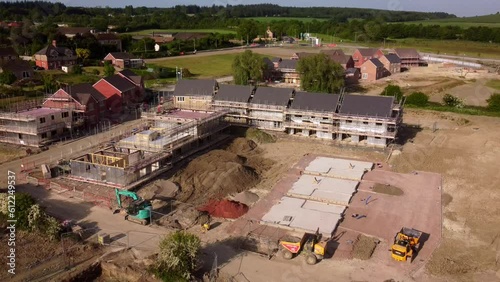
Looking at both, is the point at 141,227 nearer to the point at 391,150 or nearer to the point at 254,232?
the point at 254,232

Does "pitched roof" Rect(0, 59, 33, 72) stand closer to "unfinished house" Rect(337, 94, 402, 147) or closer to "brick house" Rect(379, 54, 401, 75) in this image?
"unfinished house" Rect(337, 94, 402, 147)

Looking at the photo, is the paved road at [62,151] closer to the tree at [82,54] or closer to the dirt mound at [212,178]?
the dirt mound at [212,178]

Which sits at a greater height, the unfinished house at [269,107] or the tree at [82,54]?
the tree at [82,54]

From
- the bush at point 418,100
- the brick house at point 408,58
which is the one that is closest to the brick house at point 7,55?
the bush at point 418,100

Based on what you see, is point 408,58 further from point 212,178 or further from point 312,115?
point 212,178

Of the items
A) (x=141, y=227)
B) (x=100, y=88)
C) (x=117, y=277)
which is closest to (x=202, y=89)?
(x=100, y=88)

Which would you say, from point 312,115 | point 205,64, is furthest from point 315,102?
point 205,64
